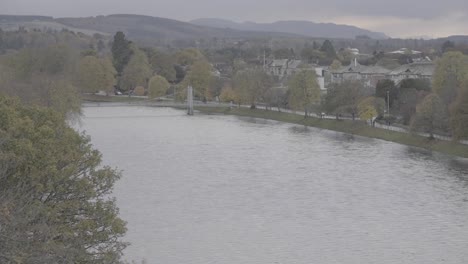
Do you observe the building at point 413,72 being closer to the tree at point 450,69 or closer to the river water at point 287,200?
the tree at point 450,69

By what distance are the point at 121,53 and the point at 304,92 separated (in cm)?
2914

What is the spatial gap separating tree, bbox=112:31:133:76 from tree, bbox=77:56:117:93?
8970 mm

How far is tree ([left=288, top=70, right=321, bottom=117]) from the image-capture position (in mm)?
45594

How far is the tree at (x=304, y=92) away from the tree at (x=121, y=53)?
27.2 meters

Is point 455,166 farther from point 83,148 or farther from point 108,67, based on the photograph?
point 108,67

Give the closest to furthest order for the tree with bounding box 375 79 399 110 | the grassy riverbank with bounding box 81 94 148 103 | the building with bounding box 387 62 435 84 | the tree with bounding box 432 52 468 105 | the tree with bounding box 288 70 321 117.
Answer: the tree with bounding box 432 52 468 105
the tree with bounding box 375 79 399 110
the tree with bounding box 288 70 321 117
the building with bounding box 387 62 435 84
the grassy riverbank with bounding box 81 94 148 103

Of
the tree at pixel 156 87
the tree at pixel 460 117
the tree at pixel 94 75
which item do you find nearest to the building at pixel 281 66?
the tree at pixel 156 87

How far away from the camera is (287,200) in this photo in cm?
2072

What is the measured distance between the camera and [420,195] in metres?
21.4

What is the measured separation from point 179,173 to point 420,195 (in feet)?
24.3

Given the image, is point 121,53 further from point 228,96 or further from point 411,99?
point 411,99

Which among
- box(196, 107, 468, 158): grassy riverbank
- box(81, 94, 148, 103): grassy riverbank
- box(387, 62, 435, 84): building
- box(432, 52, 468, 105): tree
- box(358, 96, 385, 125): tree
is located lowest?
box(81, 94, 148, 103): grassy riverbank

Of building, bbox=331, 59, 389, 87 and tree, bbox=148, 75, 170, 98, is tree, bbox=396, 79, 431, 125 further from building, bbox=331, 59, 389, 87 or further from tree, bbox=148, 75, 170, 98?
tree, bbox=148, 75, 170, 98

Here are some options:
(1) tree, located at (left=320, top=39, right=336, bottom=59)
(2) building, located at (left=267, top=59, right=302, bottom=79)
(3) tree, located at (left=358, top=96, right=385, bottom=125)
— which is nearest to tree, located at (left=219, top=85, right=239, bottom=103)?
(3) tree, located at (left=358, top=96, right=385, bottom=125)
